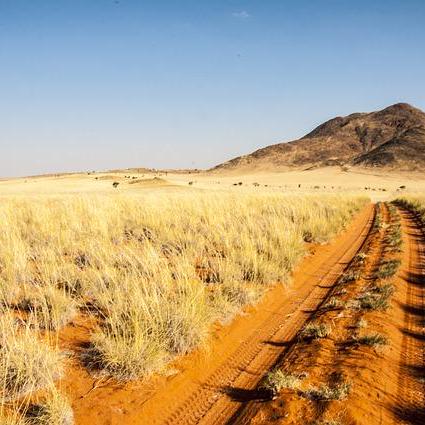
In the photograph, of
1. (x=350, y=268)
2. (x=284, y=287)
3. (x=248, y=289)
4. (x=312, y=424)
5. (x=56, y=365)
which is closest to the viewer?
(x=312, y=424)

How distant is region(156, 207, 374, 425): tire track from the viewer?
4.11 m

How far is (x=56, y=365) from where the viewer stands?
14.2 ft

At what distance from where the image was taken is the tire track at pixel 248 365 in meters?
4.11

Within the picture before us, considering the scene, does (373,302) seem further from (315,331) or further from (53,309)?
(53,309)

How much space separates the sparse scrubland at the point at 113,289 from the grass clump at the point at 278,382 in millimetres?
1141

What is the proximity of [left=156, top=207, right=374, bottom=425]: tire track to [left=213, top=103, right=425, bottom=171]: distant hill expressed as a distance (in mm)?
109141

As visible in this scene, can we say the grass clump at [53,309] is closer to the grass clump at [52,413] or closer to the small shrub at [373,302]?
the grass clump at [52,413]

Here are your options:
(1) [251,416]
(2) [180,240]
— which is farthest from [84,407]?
(2) [180,240]

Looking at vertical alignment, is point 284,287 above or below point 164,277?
below

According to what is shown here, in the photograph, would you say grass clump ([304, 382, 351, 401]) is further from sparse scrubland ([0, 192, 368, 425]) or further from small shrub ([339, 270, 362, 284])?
small shrub ([339, 270, 362, 284])

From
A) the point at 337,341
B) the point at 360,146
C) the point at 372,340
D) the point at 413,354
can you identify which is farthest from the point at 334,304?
the point at 360,146

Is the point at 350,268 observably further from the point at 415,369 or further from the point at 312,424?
the point at 312,424

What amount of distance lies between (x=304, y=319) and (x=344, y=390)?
237cm

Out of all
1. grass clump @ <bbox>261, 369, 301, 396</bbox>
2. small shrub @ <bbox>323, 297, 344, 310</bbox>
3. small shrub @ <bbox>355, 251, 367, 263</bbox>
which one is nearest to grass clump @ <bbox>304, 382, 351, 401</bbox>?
grass clump @ <bbox>261, 369, 301, 396</bbox>
